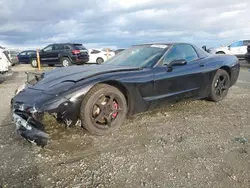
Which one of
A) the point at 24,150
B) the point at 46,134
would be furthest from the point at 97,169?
the point at 24,150

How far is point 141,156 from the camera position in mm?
2838

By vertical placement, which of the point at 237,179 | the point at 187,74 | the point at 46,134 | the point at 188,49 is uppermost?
the point at 188,49

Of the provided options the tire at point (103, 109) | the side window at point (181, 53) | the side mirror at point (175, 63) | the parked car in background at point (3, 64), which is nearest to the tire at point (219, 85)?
the side window at point (181, 53)

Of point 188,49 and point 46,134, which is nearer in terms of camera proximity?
point 46,134

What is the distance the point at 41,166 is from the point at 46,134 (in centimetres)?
41

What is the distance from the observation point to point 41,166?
2668mm

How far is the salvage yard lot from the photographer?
2.36 meters

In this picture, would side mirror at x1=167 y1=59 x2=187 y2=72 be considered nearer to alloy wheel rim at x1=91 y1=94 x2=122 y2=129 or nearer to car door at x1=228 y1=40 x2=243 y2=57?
alloy wheel rim at x1=91 y1=94 x2=122 y2=129

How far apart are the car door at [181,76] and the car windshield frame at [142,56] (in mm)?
126

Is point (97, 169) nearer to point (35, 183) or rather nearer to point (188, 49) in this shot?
point (35, 183)

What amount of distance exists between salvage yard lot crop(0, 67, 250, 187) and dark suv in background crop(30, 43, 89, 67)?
12069 mm

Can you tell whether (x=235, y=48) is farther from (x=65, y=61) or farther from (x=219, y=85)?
(x=219, y=85)

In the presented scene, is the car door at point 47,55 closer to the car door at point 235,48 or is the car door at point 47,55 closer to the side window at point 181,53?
the car door at point 235,48

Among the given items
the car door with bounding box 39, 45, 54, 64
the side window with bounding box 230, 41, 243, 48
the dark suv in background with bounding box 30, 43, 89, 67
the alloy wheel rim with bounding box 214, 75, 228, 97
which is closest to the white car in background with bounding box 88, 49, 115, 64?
the dark suv in background with bounding box 30, 43, 89, 67
